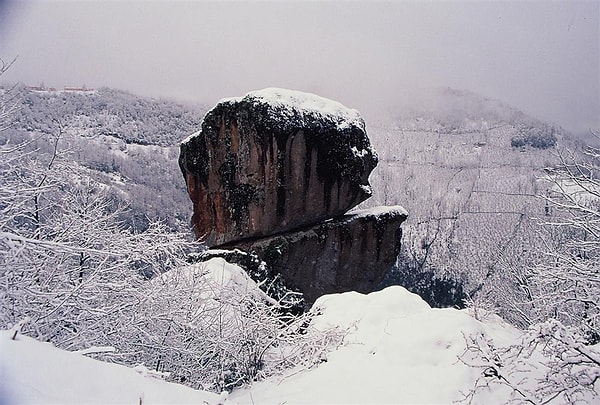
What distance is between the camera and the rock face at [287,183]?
1442 cm

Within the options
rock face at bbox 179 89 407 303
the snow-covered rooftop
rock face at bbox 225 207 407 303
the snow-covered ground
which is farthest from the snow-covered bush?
the snow-covered rooftop

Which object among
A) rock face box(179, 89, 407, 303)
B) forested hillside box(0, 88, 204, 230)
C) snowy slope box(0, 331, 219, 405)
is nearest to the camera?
snowy slope box(0, 331, 219, 405)

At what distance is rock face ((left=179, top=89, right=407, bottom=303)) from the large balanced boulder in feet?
0.09

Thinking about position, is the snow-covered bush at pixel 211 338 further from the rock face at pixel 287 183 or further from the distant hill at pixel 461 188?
the distant hill at pixel 461 188

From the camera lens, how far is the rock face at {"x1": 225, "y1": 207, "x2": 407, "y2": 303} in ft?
48.7

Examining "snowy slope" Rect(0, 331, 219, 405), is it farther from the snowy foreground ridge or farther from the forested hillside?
the forested hillside

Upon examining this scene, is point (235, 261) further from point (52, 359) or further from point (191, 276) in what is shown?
point (52, 359)

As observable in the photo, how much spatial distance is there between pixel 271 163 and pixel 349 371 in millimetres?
9160

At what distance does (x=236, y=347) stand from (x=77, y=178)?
5.26m

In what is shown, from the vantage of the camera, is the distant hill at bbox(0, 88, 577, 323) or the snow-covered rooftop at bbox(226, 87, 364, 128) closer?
the snow-covered rooftop at bbox(226, 87, 364, 128)

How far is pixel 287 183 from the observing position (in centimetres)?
1465

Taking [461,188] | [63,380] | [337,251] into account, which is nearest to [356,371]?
[63,380]

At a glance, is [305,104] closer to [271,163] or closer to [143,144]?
[271,163]

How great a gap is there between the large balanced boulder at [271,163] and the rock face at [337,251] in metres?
0.45
